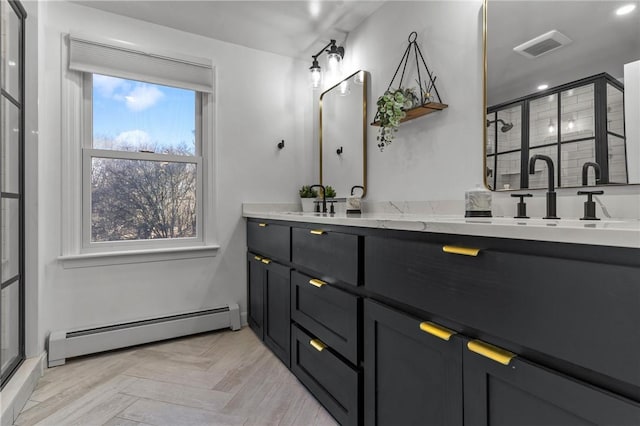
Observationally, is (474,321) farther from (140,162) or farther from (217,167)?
(140,162)

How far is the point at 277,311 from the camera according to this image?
6.94 feet

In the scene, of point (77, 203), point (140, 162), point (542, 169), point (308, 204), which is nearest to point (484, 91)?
point (542, 169)

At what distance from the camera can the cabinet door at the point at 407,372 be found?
0.96 meters

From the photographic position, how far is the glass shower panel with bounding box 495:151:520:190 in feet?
4.78

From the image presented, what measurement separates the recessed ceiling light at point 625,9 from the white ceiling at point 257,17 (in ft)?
4.67

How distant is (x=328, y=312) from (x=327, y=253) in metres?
0.27

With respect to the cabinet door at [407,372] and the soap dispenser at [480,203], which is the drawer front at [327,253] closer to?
the cabinet door at [407,372]

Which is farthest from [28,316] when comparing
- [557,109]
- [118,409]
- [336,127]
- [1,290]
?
[557,109]

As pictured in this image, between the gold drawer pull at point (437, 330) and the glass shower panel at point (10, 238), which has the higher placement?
the glass shower panel at point (10, 238)

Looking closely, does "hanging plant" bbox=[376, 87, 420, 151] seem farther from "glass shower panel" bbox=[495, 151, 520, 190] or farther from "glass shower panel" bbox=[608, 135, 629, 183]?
"glass shower panel" bbox=[608, 135, 629, 183]

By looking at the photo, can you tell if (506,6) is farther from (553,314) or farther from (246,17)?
(246,17)

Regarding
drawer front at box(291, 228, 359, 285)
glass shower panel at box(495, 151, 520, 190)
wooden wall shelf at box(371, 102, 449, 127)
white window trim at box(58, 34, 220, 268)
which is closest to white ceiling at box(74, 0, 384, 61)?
white window trim at box(58, 34, 220, 268)

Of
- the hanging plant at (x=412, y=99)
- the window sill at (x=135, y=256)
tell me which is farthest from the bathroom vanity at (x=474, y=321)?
the window sill at (x=135, y=256)

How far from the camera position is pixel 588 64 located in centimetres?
120
